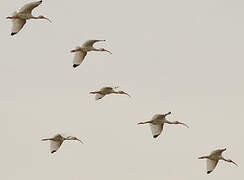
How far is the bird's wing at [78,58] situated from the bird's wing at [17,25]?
2983 millimetres

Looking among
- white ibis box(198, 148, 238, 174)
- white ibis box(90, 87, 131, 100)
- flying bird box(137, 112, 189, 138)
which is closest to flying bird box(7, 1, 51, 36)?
white ibis box(90, 87, 131, 100)

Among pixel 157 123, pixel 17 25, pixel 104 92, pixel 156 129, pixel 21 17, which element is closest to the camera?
pixel 21 17

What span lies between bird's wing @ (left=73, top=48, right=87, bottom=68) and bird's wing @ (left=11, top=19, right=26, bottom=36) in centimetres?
298

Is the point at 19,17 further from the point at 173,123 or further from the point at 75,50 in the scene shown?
→ the point at 173,123

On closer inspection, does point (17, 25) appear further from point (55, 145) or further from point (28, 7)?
point (55, 145)

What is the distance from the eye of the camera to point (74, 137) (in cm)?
4175

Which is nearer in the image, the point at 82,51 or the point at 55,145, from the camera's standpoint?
the point at 55,145

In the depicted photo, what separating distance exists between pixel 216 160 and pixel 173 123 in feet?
9.42

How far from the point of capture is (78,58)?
136 ft

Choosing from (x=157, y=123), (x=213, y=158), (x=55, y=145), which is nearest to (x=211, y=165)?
(x=213, y=158)

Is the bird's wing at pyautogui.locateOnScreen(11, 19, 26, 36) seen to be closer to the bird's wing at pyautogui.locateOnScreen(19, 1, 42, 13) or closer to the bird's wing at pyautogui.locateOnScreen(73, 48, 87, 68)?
the bird's wing at pyautogui.locateOnScreen(19, 1, 42, 13)

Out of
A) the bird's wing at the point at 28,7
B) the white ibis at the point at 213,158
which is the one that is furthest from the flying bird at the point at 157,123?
the bird's wing at the point at 28,7

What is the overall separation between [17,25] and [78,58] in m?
3.30

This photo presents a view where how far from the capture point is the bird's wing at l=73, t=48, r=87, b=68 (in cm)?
4131
